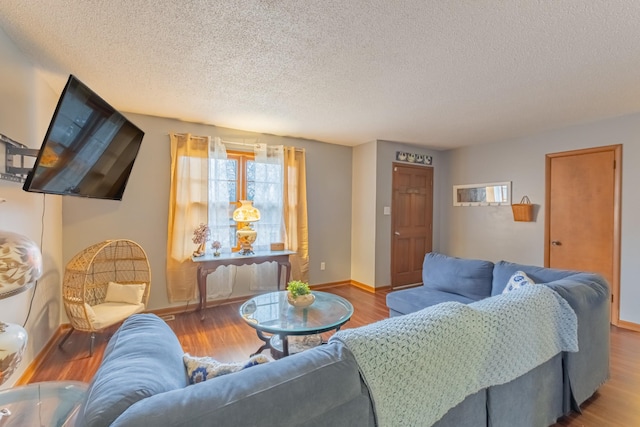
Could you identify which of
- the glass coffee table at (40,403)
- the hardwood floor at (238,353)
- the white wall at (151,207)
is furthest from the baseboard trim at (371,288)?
the glass coffee table at (40,403)

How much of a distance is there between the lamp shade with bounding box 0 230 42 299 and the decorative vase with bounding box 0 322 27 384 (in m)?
0.14

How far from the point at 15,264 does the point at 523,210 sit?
4730mm

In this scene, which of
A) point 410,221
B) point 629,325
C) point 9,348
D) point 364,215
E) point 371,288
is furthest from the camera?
point 410,221

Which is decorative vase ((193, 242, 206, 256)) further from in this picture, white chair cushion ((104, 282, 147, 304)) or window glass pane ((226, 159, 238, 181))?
window glass pane ((226, 159, 238, 181))

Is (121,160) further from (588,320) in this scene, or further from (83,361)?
(588,320)

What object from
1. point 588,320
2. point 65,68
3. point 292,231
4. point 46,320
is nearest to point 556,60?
point 588,320

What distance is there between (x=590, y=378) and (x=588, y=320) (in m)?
0.38

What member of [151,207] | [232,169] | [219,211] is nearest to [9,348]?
[151,207]

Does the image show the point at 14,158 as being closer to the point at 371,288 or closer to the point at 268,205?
the point at 268,205

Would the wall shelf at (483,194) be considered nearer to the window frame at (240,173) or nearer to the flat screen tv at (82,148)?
the window frame at (240,173)

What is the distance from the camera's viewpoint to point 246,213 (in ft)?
11.6

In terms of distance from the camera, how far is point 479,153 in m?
4.52

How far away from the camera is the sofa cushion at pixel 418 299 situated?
8.38ft

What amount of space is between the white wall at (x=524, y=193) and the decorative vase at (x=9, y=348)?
4.82m
